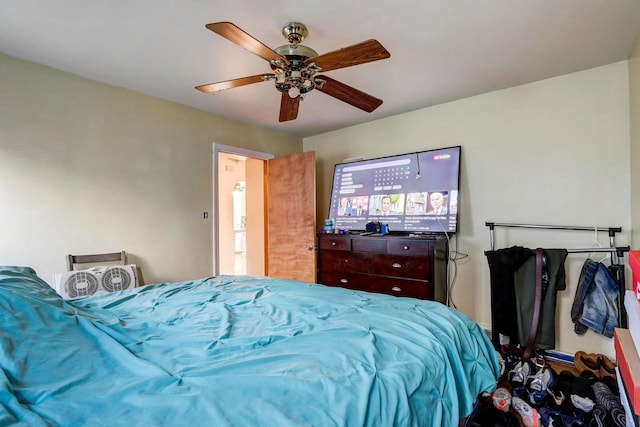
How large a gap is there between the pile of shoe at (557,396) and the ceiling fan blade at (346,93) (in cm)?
211

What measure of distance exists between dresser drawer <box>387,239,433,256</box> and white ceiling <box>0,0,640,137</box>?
147 cm

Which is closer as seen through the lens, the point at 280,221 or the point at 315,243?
the point at 315,243

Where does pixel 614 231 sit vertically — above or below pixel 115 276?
above

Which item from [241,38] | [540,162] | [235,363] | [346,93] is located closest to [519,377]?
[540,162]

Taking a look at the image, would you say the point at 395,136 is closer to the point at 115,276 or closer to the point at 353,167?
the point at 353,167

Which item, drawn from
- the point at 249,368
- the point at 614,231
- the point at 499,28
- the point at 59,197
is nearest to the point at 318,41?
the point at 499,28

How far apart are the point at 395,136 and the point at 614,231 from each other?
2189mm

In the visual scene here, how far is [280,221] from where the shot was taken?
4121 mm

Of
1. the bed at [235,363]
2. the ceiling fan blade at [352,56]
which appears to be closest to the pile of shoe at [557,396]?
the bed at [235,363]

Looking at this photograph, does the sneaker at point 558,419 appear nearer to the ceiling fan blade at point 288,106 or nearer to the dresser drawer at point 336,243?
the dresser drawer at point 336,243

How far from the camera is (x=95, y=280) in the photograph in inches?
100

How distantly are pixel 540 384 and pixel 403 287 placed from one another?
1222 mm

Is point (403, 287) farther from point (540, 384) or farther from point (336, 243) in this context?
point (540, 384)

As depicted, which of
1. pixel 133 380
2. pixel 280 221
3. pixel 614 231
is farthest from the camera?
pixel 280 221
